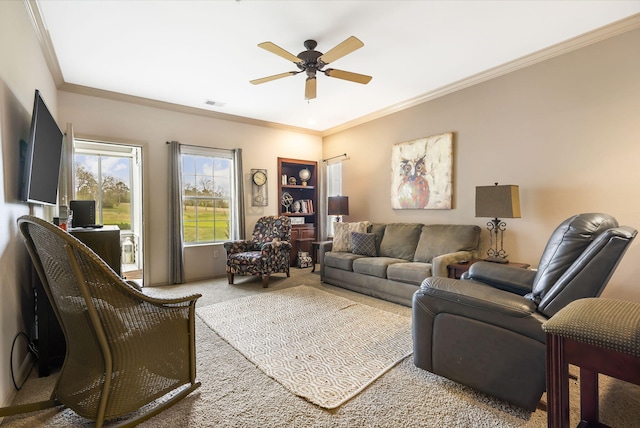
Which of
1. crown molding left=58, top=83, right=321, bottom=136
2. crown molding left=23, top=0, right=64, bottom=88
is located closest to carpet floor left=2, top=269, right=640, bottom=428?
crown molding left=23, top=0, right=64, bottom=88

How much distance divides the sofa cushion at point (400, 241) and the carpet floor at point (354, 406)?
83.0 inches

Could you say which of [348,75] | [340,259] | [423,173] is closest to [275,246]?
[340,259]

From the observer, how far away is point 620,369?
1029 mm

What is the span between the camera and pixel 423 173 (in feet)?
14.1

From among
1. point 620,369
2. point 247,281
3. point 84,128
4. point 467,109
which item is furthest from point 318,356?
point 84,128

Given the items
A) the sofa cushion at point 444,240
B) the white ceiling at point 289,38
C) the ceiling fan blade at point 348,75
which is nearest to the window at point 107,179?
the white ceiling at point 289,38

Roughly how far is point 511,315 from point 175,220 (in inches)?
171

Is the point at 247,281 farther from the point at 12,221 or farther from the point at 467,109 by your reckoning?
the point at 467,109

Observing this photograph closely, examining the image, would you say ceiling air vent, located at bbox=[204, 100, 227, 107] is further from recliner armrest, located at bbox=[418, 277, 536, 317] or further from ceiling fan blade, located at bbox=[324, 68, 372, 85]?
recliner armrest, located at bbox=[418, 277, 536, 317]

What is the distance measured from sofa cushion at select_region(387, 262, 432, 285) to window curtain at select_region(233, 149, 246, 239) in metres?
2.70

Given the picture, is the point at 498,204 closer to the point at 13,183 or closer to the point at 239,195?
the point at 239,195

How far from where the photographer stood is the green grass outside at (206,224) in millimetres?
4891

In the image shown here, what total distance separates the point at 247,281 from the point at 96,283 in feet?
11.2

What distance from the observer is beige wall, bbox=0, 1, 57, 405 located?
1699mm
